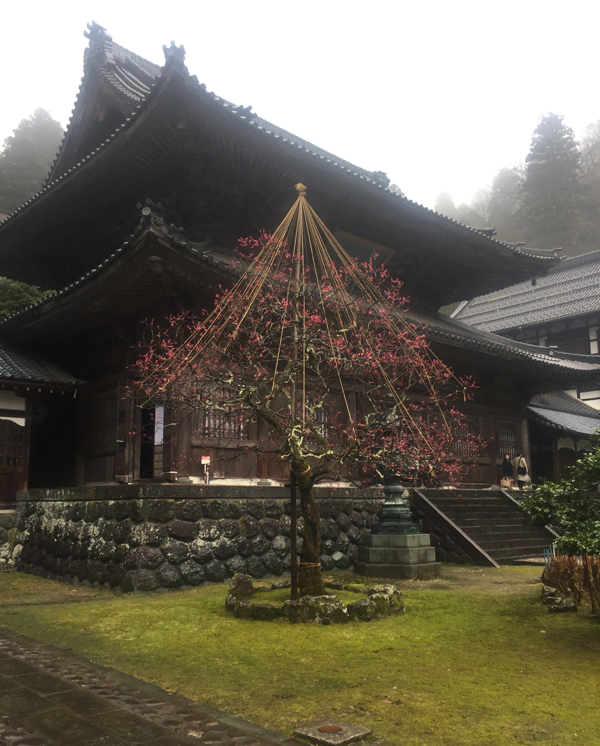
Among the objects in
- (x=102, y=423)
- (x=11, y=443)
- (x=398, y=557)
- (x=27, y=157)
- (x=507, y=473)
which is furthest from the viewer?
(x=27, y=157)

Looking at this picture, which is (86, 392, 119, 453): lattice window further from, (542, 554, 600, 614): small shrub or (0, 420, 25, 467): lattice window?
(542, 554, 600, 614): small shrub

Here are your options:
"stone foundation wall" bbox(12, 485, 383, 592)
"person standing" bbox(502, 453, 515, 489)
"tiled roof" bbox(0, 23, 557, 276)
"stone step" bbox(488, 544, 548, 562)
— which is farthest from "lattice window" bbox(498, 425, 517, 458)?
"stone foundation wall" bbox(12, 485, 383, 592)

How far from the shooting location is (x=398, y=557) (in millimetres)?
11398

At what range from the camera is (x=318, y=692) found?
4.77 metres

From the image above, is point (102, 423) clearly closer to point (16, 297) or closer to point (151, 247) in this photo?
point (151, 247)

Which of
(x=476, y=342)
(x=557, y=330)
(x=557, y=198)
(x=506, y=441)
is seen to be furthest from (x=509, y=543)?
(x=557, y=198)

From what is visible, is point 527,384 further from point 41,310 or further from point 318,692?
point 318,692

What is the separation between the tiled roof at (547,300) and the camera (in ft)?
107

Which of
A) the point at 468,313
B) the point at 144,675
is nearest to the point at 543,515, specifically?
the point at 144,675

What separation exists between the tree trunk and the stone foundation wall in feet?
10.2

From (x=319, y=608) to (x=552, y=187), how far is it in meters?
53.0

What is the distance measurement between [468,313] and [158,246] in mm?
33113

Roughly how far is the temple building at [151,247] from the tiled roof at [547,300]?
49.6 feet

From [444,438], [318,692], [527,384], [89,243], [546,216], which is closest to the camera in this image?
[318,692]
